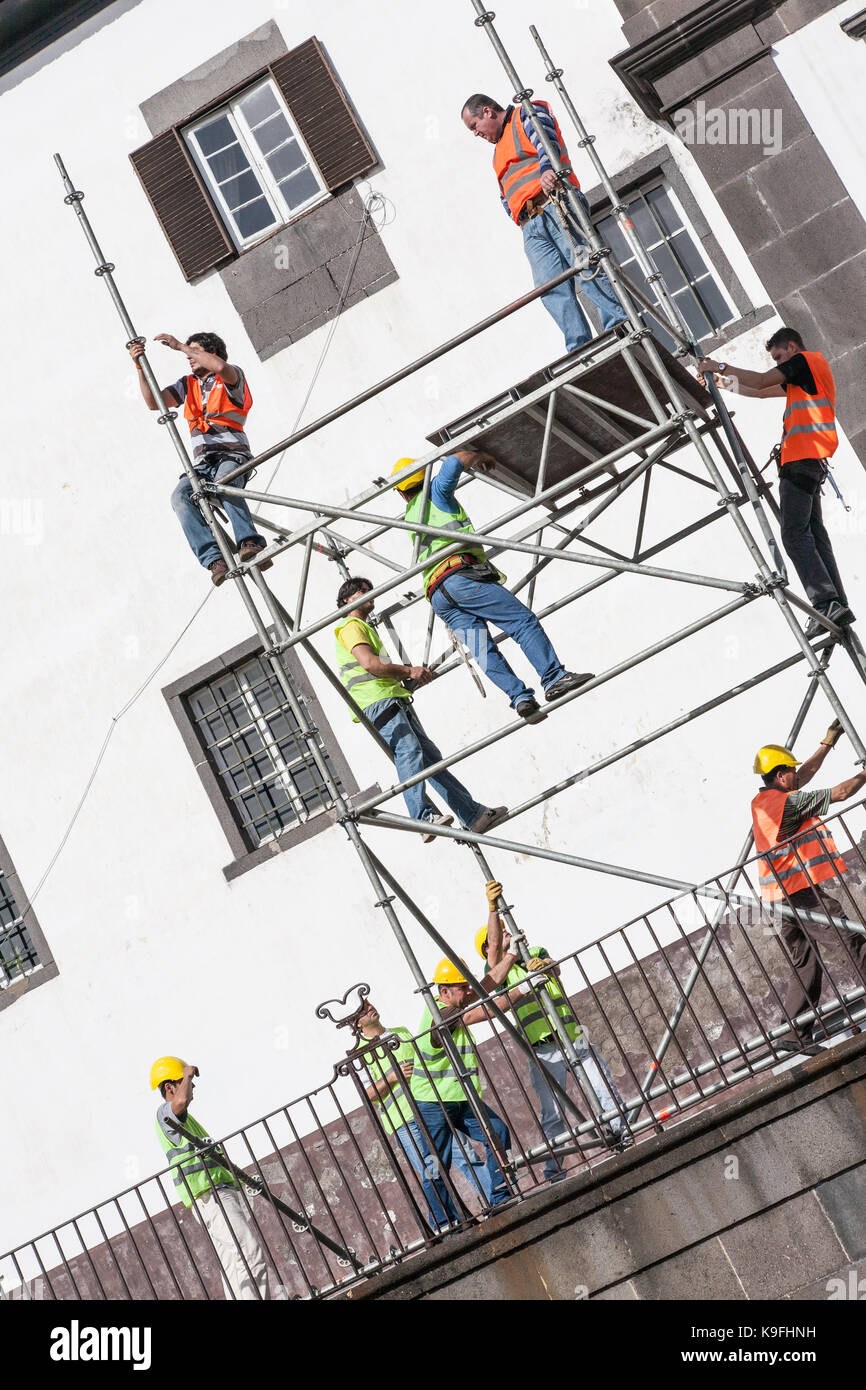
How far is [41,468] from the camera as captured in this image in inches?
634

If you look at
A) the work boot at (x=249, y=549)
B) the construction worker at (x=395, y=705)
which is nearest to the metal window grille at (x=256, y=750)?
the construction worker at (x=395, y=705)

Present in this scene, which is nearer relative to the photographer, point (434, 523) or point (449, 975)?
point (434, 523)

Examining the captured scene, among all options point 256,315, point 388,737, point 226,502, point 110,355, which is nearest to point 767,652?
point 388,737

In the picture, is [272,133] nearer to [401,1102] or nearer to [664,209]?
[664,209]

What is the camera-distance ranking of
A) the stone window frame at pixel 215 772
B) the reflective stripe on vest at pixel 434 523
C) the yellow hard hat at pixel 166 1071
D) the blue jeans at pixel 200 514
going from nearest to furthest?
1. the reflective stripe on vest at pixel 434 523
2. the blue jeans at pixel 200 514
3. the yellow hard hat at pixel 166 1071
4. the stone window frame at pixel 215 772

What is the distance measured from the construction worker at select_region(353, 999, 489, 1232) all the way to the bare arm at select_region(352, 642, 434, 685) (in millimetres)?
2158

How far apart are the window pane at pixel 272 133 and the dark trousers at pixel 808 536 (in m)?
6.59

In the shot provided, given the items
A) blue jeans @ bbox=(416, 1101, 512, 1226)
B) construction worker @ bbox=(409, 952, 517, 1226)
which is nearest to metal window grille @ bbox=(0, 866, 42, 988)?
construction worker @ bbox=(409, 952, 517, 1226)

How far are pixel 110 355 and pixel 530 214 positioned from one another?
6.11m

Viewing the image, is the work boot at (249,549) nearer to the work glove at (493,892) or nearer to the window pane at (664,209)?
the work glove at (493,892)

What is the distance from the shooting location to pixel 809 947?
9352 millimetres

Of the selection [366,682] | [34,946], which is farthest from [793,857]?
[34,946]

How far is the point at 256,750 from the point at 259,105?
6.21m

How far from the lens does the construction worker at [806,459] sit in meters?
11.8
